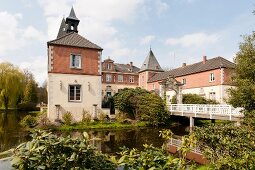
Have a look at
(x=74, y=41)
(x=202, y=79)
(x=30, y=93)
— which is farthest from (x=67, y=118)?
(x=30, y=93)

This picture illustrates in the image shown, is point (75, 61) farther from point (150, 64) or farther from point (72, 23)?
point (150, 64)

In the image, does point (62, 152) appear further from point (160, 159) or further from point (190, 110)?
point (190, 110)

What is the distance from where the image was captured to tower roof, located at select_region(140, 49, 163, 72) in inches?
2047

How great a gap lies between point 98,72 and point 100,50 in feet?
7.86

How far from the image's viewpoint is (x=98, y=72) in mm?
26219

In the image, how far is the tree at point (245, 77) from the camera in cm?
1276

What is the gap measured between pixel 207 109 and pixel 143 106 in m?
6.95

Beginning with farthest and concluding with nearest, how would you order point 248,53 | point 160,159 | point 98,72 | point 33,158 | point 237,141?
point 98,72 → point 248,53 → point 237,141 → point 160,159 → point 33,158

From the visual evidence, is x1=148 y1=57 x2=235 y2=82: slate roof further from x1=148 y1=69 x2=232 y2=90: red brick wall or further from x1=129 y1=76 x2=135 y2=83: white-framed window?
x1=129 y1=76 x2=135 y2=83: white-framed window

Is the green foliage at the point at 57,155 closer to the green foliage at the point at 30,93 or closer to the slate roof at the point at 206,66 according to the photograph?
the slate roof at the point at 206,66

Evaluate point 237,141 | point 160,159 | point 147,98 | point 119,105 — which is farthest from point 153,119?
point 160,159

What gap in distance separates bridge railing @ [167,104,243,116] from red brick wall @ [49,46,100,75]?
9.53 m

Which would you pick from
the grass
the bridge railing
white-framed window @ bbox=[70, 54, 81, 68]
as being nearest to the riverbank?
the grass

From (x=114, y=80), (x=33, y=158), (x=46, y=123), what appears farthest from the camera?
(x=114, y=80)
